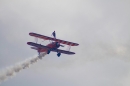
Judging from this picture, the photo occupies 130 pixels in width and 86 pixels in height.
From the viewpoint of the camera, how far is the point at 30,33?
4975 inches

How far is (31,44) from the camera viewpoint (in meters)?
124

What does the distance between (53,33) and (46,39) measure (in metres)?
1.97

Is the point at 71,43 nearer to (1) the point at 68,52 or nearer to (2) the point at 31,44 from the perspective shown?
(1) the point at 68,52

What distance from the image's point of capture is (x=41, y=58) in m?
129

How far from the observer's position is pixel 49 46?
126m

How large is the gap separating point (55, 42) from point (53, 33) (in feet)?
12.7

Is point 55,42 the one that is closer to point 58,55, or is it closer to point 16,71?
point 58,55

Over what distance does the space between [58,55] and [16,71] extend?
9.59 m

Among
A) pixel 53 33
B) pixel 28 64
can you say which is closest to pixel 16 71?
pixel 28 64

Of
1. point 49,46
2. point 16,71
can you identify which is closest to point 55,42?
point 49,46

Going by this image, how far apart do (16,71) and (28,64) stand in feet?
9.36

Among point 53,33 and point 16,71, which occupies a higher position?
point 53,33

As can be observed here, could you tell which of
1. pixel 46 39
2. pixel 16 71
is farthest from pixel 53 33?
pixel 16 71

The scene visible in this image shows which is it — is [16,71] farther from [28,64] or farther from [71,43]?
[71,43]
